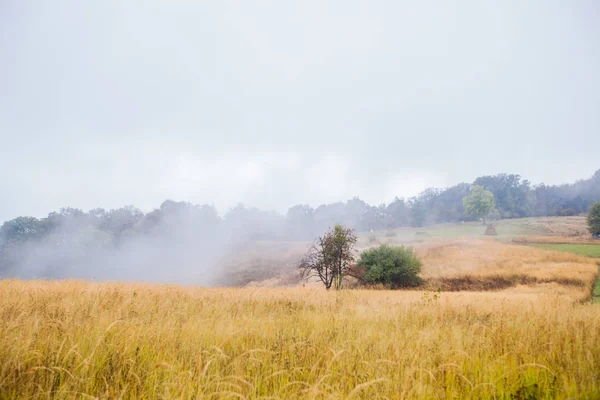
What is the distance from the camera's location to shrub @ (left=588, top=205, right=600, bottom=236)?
177ft

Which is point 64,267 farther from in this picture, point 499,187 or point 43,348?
point 499,187

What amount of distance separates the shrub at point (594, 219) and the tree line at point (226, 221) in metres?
39.4

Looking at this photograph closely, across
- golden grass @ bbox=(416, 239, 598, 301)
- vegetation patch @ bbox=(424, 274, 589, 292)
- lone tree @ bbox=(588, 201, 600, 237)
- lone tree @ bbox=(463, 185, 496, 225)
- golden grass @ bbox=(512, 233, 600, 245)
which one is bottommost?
vegetation patch @ bbox=(424, 274, 589, 292)

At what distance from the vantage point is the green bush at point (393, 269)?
36.4 metres

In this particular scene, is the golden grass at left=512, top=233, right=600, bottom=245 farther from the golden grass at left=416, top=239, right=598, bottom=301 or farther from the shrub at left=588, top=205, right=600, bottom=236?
the golden grass at left=416, top=239, right=598, bottom=301

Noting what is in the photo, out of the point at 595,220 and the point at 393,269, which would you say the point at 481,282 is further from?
the point at 595,220

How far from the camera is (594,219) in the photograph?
179 feet

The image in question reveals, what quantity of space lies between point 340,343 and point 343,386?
154 cm

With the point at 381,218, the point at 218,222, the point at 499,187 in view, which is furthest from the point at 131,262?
the point at 499,187

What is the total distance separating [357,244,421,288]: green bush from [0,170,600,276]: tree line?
68146 millimetres

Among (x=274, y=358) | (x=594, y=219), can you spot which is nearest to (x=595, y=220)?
Answer: (x=594, y=219)

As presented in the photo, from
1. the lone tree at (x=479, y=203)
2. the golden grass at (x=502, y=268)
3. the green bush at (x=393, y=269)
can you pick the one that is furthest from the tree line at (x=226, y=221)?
the green bush at (x=393, y=269)

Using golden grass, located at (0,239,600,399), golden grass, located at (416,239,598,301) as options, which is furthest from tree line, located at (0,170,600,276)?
golden grass, located at (0,239,600,399)

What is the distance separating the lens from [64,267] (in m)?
87.4
